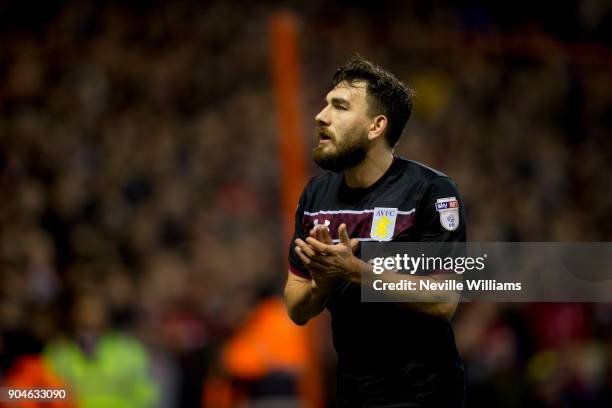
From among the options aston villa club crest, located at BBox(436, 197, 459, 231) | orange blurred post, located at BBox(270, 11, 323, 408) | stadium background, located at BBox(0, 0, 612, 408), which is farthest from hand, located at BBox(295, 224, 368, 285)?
orange blurred post, located at BBox(270, 11, 323, 408)

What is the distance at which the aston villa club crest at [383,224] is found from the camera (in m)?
3.64

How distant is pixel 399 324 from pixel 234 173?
19.5ft

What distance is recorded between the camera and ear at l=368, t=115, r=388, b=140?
376cm

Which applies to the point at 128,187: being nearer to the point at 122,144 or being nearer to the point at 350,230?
the point at 122,144

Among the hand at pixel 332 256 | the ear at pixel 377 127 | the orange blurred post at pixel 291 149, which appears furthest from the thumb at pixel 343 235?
the orange blurred post at pixel 291 149

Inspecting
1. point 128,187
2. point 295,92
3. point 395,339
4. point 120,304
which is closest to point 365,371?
point 395,339

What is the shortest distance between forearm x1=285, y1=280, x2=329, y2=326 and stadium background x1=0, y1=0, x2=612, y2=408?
6.88ft

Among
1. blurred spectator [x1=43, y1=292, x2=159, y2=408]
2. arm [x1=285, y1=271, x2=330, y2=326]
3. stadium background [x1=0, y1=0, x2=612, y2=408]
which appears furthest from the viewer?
stadium background [x1=0, y1=0, x2=612, y2=408]

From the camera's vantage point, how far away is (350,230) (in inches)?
146

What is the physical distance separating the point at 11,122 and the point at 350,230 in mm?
6268

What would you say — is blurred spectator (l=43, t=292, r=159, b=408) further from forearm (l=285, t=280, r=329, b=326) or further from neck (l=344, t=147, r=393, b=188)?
neck (l=344, t=147, r=393, b=188)

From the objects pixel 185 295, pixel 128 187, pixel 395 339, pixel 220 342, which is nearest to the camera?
pixel 395 339

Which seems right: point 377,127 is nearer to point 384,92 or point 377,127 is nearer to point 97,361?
point 384,92

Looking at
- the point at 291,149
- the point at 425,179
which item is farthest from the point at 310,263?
the point at 291,149
